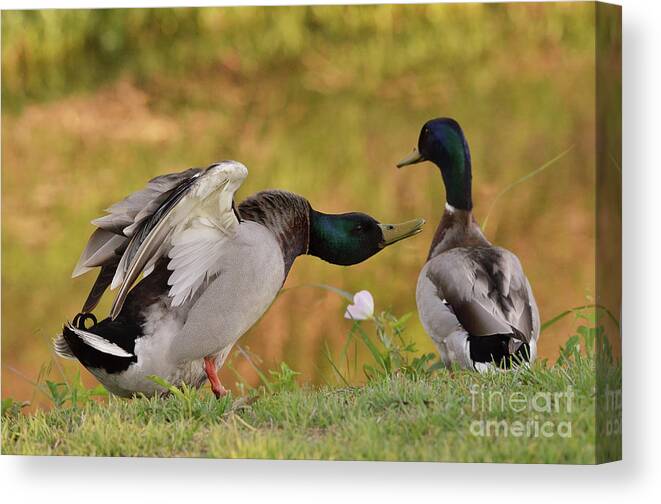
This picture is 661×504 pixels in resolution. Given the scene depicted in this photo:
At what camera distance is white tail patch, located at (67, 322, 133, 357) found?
5.59m

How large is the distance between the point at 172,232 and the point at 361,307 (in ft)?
2.52

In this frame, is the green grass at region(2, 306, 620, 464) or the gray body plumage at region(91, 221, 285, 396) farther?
the gray body plumage at region(91, 221, 285, 396)

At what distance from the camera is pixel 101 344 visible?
5.59 meters

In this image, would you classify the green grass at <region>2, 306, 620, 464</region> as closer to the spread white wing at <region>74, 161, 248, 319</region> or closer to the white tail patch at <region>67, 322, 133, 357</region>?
the white tail patch at <region>67, 322, 133, 357</region>

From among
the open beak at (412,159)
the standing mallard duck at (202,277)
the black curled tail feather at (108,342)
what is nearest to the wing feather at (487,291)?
the standing mallard duck at (202,277)

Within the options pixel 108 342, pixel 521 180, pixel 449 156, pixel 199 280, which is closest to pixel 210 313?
pixel 199 280

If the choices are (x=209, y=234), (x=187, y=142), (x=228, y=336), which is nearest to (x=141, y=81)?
(x=187, y=142)

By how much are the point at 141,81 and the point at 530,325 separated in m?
1.76

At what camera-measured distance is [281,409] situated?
A: 17.9ft

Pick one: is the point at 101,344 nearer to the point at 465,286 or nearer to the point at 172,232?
the point at 172,232

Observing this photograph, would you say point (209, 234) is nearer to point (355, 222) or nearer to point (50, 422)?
point (355, 222)

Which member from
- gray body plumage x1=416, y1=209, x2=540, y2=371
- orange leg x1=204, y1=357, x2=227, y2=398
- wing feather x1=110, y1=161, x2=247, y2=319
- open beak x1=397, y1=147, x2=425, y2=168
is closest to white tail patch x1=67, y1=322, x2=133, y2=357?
wing feather x1=110, y1=161, x2=247, y2=319

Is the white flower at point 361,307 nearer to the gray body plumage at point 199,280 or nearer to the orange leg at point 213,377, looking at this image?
the gray body plumage at point 199,280

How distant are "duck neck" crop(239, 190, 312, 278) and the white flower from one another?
28 centimetres
